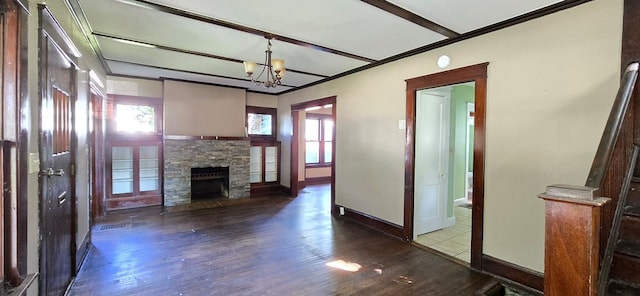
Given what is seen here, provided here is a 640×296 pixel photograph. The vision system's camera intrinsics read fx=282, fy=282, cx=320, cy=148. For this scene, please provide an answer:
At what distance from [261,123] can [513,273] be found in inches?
236

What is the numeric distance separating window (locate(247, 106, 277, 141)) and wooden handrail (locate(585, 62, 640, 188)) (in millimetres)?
6416

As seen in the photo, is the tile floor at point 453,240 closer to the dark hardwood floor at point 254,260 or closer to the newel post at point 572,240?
the dark hardwood floor at point 254,260

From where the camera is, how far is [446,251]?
3.52 m

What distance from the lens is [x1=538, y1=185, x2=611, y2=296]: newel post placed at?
44.2 inches

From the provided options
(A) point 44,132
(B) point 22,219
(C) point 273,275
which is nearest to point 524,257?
(C) point 273,275

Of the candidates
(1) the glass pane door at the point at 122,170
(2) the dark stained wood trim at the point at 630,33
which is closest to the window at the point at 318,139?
(1) the glass pane door at the point at 122,170

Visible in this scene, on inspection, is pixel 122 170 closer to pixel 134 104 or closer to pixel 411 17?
pixel 134 104

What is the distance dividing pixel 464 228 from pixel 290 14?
4.01 metres

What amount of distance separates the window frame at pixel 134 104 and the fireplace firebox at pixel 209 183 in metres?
1.09

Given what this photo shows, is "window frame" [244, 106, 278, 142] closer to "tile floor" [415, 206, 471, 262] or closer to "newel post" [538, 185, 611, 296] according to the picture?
"tile floor" [415, 206, 471, 262]

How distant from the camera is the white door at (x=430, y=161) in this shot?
388 cm

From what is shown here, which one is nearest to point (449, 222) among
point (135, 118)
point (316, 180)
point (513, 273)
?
point (513, 273)

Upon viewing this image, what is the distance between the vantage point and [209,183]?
21.3ft

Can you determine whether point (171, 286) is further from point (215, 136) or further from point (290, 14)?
point (215, 136)
